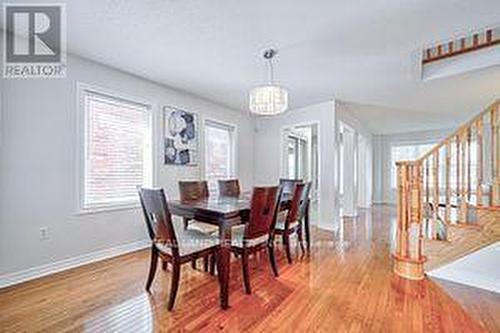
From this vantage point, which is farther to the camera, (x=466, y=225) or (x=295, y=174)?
(x=295, y=174)

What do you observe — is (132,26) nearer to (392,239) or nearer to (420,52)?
(420,52)

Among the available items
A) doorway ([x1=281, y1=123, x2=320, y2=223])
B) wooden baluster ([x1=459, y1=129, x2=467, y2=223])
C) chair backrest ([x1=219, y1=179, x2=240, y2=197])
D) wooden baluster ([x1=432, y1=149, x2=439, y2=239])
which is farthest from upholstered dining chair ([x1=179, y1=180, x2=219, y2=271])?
doorway ([x1=281, y1=123, x2=320, y2=223])

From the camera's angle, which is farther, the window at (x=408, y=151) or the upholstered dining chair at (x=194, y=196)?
the window at (x=408, y=151)

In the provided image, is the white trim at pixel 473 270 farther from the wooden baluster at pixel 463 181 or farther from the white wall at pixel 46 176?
the white wall at pixel 46 176

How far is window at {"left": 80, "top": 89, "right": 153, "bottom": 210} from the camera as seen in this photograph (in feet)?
10.8

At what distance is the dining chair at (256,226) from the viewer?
2.40 m

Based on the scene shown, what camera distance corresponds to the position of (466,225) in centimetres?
256

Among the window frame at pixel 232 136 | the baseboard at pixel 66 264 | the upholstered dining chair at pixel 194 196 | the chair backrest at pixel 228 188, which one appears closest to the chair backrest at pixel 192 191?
the upholstered dining chair at pixel 194 196

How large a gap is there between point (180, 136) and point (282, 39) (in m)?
2.32

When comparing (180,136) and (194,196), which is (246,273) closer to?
(194,196)

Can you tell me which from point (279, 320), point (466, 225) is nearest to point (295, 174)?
point (466, 225)

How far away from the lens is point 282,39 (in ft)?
8.85

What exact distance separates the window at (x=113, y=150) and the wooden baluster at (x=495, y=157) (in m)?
3.94

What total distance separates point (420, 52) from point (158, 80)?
3305 mm
